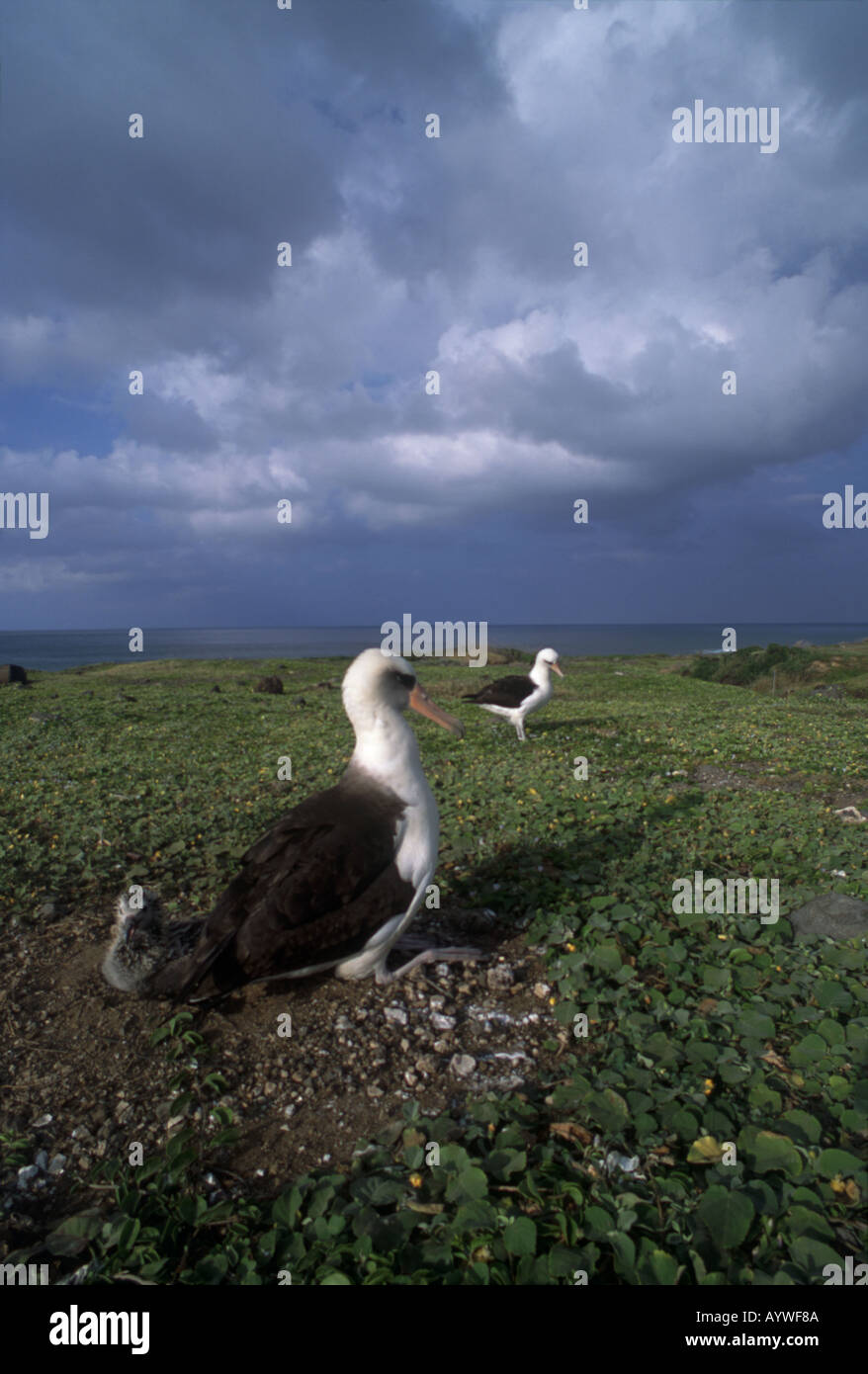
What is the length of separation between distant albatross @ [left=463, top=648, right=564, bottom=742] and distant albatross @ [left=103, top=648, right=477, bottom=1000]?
10164 mm

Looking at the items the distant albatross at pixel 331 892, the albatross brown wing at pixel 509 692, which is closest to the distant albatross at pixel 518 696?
the albatross brown wing at pixel 509 692

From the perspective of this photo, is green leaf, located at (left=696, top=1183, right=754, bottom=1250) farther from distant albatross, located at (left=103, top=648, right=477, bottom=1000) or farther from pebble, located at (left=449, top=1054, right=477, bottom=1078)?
distant albatross, located at (left=103, top=648, right=477, bottom=1000)

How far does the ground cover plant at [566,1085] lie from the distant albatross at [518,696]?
5.08m

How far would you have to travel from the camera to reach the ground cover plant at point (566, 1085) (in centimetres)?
294

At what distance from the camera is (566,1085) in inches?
153

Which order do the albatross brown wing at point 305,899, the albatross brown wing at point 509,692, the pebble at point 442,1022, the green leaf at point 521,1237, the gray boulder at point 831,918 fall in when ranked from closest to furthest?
the green leaf at point 521,1237 < the albatross brown wing at point 305,899 < the pebble at point 442,1022 < the gray boulder at point 831,918 < the albatross brown wing at point 509,692

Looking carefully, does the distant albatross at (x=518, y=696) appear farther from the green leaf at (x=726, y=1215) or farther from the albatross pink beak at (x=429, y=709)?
the green leaf at (x=726, y=1215)

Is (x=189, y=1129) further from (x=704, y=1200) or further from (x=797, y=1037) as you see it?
(x=797, y=1037)

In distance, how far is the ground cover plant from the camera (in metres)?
2.94

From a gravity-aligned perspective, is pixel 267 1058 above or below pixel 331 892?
below

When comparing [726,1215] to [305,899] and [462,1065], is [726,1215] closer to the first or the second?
[462,1065]

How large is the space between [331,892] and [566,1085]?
72.9 inches

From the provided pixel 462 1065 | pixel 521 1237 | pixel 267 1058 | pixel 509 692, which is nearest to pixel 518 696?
pixel 509 692

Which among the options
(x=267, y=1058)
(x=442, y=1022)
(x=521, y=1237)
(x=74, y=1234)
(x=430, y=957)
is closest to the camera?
(x=521, y=1237)
